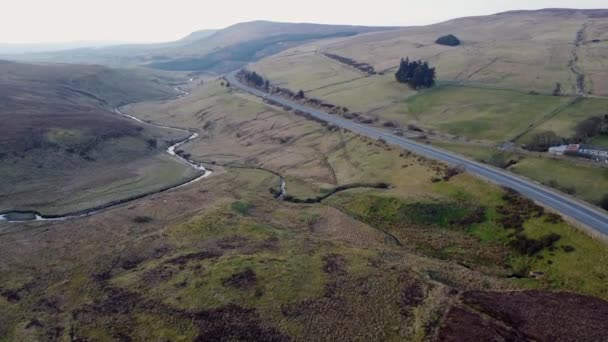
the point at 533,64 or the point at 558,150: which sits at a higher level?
the point at 533,64

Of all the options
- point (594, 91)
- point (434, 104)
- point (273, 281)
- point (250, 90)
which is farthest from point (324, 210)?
point (250, 90)

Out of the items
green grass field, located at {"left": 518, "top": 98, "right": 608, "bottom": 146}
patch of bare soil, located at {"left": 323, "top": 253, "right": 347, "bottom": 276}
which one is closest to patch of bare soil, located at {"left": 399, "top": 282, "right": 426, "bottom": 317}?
patch of bare soil, located at {"left": 323, "top": 253, "right": 347, "bottom": 276}

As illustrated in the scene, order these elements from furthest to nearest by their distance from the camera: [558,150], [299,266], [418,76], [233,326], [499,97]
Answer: [418,76] < [499,97] < [558,150] < [299,266] < [233,326]

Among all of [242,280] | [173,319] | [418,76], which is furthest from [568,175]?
[418,76]

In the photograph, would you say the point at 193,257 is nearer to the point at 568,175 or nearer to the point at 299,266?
the point at 299,266

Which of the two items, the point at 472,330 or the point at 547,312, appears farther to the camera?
the point at 547,312

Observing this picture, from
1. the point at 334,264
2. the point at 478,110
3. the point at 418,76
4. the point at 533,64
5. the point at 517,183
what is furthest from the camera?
the point at 533,64
